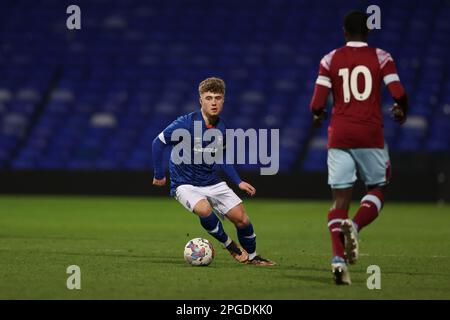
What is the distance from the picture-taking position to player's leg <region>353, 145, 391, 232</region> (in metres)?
7.35

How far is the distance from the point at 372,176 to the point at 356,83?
28.7 inches

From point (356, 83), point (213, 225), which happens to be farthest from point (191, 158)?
point (356, 83)

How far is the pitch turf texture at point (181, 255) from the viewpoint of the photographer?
6.87 meters

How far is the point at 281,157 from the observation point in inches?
826

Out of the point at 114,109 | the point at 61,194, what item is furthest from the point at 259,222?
the point at 114,109

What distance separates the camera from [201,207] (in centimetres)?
900

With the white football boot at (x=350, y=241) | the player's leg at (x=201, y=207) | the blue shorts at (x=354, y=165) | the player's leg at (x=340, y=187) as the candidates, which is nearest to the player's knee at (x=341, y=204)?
the player's leg at (x=340, y=187)

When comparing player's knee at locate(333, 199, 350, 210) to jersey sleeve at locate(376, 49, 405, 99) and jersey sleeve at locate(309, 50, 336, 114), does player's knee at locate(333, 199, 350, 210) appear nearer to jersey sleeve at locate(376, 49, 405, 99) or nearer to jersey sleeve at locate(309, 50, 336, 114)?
jersey sleeve at locate(309, 50, 336, 114)

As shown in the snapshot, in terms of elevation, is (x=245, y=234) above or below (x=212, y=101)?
below

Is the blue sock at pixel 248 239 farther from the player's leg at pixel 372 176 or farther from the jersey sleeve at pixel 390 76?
the jersey sleeve at pixel 390 76

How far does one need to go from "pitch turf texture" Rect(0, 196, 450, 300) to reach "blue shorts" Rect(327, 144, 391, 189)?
0.79 meters

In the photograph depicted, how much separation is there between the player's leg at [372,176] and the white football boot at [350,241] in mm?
317

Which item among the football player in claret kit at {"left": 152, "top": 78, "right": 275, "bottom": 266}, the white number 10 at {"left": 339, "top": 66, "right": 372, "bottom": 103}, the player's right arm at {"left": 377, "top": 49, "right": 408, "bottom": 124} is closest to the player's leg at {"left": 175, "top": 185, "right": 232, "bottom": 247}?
the football player in claret kit at {"left": 152, "top": 78, "right": 275, "bottom": 266}

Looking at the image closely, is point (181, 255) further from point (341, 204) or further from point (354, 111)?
point (354, 111)
